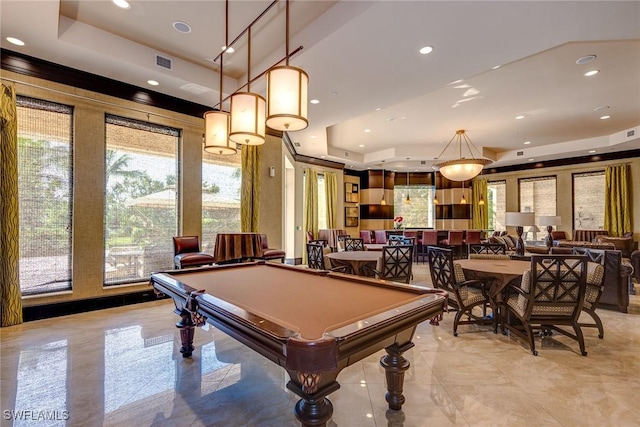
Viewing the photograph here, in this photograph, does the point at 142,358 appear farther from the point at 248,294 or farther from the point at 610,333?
the point at 610,333

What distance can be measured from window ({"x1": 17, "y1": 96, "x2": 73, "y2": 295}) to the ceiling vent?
1.38m

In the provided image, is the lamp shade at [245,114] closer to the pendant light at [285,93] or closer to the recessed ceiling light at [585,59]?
the pendant light at [285,93]

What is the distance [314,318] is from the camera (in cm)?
143

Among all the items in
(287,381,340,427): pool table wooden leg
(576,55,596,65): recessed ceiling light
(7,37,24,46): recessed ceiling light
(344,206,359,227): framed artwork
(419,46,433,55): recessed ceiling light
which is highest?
(576,55,596,65): recessed ceiling light

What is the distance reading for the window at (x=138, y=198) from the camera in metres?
4.32

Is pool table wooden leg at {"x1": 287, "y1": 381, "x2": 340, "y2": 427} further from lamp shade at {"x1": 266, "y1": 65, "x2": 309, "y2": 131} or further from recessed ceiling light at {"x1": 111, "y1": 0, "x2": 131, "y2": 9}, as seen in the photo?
Answer: recessed ceiling light at {"x1": 111, "y1": 0, "x2": 131, "y2": 9}

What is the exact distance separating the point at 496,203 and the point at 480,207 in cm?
63

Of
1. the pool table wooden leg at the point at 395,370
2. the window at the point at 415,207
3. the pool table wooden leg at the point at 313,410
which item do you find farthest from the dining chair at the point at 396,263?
the window at the point at 415,207

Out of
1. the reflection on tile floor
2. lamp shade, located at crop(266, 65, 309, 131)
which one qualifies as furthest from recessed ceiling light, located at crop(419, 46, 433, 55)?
the reflection on tile floor

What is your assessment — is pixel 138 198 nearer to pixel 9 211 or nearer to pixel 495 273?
pixel 9 211

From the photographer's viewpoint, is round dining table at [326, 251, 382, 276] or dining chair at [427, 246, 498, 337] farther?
round dining table at [326, 251, 382, 276]

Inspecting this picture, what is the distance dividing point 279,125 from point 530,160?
391 inches

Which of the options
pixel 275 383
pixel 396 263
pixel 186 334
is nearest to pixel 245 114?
pixel 186 334

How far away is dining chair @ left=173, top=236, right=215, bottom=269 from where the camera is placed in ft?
14.1
